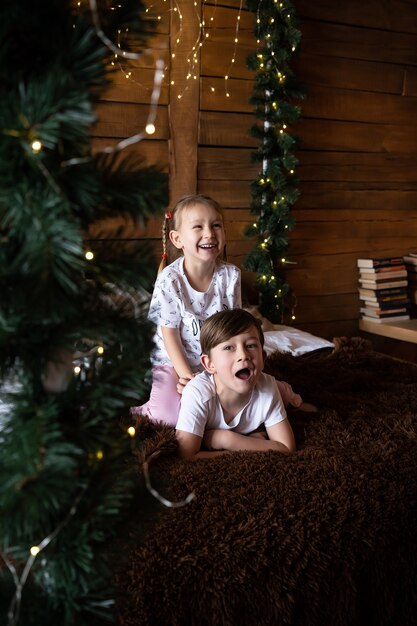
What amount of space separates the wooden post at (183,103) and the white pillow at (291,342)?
880mm

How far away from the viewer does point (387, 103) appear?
384cm

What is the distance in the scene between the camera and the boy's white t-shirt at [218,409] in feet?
5.93

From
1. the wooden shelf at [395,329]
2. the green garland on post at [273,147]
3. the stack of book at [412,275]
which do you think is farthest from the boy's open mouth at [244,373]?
the stack of book at [412,275]

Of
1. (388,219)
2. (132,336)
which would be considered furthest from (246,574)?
(388,219)

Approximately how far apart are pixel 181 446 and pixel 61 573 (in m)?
1.03

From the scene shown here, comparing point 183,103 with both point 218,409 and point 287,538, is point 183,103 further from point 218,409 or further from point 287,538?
point 287,538

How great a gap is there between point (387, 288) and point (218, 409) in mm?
2272

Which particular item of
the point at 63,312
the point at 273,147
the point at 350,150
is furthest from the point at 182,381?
the point at 350,150

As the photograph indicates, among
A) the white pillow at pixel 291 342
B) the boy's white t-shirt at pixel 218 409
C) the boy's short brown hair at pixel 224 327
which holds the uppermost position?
the boy's short brown hair at pixel 224 327

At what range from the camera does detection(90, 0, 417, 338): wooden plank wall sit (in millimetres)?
3223

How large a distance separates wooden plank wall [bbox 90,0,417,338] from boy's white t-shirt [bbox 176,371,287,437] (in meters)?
1.40

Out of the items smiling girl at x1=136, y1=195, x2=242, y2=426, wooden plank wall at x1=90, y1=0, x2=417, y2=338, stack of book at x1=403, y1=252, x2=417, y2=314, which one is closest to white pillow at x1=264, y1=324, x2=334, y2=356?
smiling girl at x1=136, y1=195, x2=242, y2=426

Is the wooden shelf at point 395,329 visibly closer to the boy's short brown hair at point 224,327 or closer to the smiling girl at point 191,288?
the smiling girl at point 191,288

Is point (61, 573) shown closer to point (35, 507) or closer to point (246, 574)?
point (35, 507)
